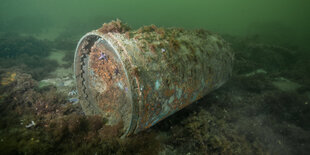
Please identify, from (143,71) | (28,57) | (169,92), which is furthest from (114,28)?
(28,57)

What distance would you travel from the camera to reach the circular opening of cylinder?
320 centimetres

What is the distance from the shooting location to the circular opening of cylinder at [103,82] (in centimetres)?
320

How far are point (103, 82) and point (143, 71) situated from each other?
1.64m

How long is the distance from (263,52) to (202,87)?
896 centimetres

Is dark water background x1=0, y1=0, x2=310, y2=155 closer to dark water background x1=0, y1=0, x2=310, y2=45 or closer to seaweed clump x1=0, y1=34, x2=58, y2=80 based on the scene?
seaweed clump x1=0, y1=34, x2=58, y2=80

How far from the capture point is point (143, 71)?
8.04ft

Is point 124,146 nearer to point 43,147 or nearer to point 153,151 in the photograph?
Answer: point 153,151

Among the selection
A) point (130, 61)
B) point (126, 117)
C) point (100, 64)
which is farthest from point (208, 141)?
point (100, 64)

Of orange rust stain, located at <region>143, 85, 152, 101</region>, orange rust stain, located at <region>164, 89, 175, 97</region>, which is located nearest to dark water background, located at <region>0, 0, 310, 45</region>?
orange rust stain, located at <region>164, 89, 175, 97</region>

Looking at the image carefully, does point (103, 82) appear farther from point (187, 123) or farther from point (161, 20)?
point (161, 20)

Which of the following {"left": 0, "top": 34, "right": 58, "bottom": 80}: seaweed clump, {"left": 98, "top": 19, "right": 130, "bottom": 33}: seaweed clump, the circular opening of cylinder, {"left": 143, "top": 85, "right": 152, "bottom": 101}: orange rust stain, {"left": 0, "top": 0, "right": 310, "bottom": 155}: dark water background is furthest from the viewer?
{"left": 0, "top": 34, "right": 58, "bottom": 80}: seaweed clump

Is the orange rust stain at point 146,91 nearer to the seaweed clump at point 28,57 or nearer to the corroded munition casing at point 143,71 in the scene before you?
the corroded munition casing at point 143,71

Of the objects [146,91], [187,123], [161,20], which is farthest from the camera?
[161,20]

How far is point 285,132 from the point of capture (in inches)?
170
